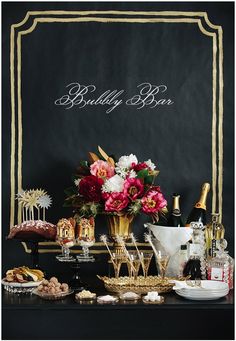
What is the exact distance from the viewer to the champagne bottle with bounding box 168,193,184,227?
3242 mm

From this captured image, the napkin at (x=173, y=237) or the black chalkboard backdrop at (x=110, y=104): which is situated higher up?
the black chalkboard backdrop at (x=110, y=104)

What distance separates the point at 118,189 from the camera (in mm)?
3039

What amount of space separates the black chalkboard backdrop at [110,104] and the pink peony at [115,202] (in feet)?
1.34

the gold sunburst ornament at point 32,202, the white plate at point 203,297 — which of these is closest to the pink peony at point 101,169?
the gold sunburst ornament at point 32,202

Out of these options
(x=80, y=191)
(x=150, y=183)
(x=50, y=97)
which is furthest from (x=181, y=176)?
(x=50, y=97)

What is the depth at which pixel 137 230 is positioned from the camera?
341cm

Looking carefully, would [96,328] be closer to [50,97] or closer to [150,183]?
[150,183]

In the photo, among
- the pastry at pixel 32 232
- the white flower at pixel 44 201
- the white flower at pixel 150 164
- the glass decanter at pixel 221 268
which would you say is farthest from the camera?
the white flower at pixel 44 201

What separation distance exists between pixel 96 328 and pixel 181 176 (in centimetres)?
105

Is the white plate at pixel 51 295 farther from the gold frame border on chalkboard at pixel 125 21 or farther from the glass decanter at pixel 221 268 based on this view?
the glass decanter at pixel 221 268

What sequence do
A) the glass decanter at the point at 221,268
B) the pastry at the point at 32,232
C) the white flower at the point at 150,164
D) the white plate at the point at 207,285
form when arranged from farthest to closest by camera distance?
the white flower at the point at 150,164 → the pastry at the point at 32,232 → the glass decanter at the point at 221,268 → the white plate at the point at 207,285

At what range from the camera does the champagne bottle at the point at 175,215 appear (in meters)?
3.24

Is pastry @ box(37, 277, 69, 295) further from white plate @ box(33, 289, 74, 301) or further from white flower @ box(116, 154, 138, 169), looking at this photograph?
white flower @ box(116, 154, 138, 169)

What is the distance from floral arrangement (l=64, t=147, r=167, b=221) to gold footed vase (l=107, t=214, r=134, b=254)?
0.16ft
